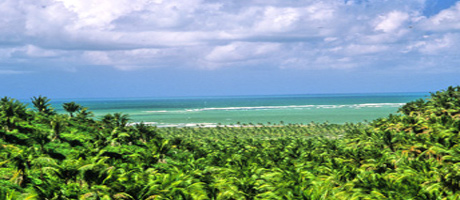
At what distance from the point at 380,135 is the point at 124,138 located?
24.5 m

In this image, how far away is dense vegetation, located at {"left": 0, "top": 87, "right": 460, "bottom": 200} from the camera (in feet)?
63.4

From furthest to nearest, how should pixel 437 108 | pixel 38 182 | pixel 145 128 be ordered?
pixel 437 108
pixel 145 128
pixel 38 182

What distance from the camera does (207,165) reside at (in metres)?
30.1

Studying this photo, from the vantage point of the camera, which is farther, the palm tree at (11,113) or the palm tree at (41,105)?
the palm tree at (41,105)

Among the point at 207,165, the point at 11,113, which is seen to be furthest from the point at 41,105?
the point at 207,165

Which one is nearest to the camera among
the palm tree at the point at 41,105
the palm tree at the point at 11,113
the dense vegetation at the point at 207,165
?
the dense vegetation at the point at 207,165

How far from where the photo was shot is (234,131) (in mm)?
90938

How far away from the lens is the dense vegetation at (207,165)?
1931cm

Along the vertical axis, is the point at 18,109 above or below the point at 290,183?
above

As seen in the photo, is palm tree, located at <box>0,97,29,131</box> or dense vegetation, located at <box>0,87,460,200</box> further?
palm tree, located at <box>0,97,29,131</box>

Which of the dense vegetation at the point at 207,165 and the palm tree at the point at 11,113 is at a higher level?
the palm tree at the point at 11,113

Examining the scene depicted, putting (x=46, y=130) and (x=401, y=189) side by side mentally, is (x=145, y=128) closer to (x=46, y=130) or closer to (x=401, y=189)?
(x=46, y=130)

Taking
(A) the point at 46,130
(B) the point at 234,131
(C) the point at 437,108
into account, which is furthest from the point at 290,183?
(B) the point at 234,131

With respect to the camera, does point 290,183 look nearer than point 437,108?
Yes
